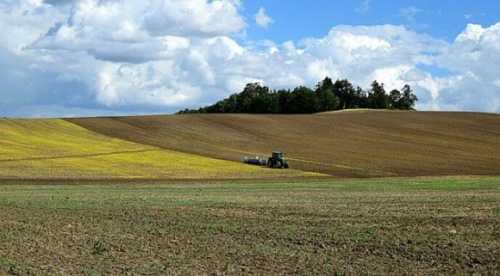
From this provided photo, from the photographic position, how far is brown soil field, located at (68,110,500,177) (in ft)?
251

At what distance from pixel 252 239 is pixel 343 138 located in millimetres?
76789

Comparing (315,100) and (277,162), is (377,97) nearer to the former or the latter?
(315,100)

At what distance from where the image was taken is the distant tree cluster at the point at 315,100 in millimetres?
168125

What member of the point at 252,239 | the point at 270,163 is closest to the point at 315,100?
the point at 270,163

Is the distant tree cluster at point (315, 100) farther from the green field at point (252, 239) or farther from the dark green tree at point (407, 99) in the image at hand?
the green field at point (252, 239)

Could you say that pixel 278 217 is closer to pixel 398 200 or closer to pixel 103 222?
pixel 103 222

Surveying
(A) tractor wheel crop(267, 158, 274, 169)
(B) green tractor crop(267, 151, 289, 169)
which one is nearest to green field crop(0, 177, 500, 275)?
(B) green tractor crop(267, 151, 289, 169)

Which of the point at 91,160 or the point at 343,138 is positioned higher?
the point at 343,138

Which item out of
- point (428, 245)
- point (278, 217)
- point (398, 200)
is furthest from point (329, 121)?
point (428, 245)

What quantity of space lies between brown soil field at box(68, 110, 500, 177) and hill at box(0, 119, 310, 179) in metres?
4.53

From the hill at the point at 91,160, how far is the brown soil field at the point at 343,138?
4.53 metres

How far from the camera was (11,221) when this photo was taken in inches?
936

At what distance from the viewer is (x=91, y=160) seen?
69.9m

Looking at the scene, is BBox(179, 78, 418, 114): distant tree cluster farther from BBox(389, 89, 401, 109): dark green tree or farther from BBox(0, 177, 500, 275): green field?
BBox(0, 177, 500, 275): green field
